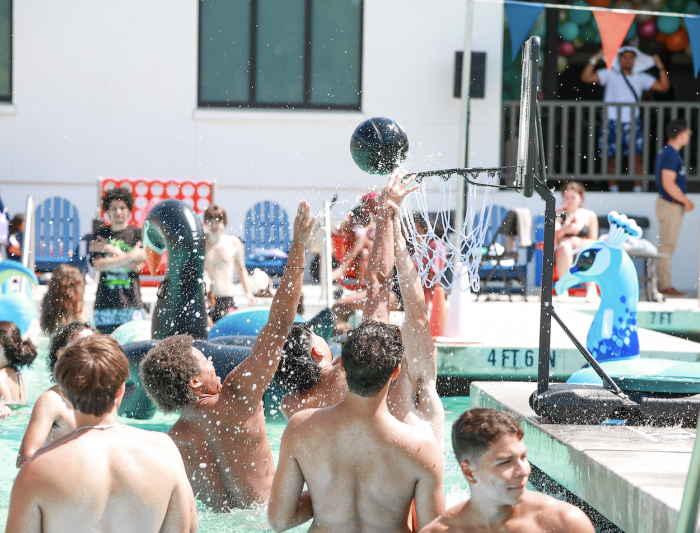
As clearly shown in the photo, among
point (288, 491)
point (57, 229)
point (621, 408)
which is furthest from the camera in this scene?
point (57, 229)

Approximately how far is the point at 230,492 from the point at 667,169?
31.0 feet

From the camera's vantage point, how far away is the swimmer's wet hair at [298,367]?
350cm

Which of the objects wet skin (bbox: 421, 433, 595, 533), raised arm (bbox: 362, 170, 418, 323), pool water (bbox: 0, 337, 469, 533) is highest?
raised arm (bbox: 362, 170, 418, 323)

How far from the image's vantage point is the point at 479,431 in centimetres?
228

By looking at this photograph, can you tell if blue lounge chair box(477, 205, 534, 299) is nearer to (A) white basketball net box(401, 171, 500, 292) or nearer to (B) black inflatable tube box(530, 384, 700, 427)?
(A) white basketball net box(401, 171, 500, 292)

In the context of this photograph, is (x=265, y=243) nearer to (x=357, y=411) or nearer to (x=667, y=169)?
(x=667, y=169)

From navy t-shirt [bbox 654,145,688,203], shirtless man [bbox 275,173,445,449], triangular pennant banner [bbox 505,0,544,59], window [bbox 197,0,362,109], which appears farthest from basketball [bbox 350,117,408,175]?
window [bbox 197,0,362,109]

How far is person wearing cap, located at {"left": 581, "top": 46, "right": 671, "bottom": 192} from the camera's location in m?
13.5

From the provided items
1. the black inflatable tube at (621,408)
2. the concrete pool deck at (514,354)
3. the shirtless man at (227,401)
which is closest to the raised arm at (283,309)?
the shirtless man at (227,401)

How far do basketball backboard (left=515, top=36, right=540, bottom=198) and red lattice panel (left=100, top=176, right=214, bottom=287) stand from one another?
8.61 metres

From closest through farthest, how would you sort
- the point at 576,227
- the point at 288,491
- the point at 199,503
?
the point at 288,491
the point at 199,503
the point at 576,227

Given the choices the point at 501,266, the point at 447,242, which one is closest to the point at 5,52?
the point at 501,266

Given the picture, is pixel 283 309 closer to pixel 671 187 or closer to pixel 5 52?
pixel 671 187

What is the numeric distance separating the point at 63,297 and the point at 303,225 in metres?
4.28
